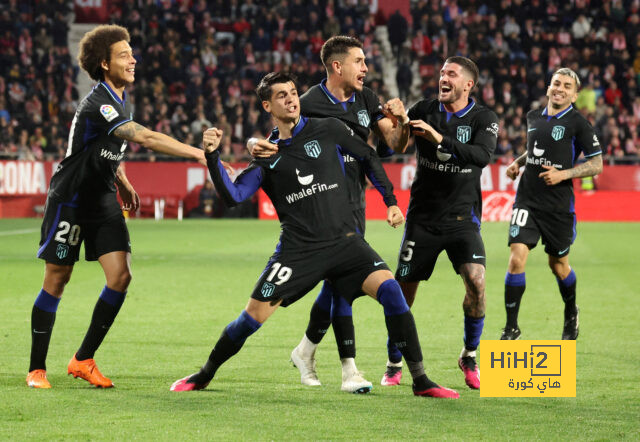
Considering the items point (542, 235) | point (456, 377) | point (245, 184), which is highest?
point (245, 184)

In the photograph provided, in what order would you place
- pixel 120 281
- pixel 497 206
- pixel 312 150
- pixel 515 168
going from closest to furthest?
pixel 312 150 < pixel 120 281 < pixel 515 168 < pixel 497 206

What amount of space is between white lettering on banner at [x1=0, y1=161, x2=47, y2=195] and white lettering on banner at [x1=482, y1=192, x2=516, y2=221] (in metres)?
11.5

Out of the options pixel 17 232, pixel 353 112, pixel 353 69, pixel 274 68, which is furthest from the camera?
pixel 274 68

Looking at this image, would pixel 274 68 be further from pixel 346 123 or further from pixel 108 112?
pixel 108 112

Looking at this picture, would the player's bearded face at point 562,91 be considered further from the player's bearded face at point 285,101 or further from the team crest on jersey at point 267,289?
the team crest on jersey at point 267,289

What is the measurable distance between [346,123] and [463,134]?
871mm

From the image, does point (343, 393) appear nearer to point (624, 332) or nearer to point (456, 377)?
point (456, 377)

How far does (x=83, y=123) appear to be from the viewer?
6254 millimetres

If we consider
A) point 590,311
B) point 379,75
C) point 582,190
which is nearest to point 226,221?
point 379,75

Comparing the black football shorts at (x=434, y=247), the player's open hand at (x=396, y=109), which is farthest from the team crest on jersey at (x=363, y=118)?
the black football shorts at (x=434, y=247)

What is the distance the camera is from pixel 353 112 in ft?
22.0

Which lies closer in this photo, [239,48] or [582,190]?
[582,190]

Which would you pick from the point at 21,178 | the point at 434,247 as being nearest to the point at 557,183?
the point at 434,247

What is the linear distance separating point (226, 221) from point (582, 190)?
929 cm
